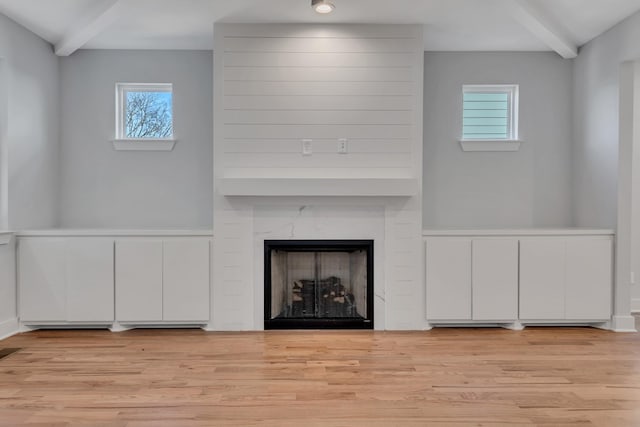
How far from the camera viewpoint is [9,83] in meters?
3.70

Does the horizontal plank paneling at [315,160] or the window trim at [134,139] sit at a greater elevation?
the window trim at [134,139]

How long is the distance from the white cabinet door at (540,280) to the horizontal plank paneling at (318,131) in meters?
1.37

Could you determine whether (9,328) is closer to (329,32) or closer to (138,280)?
(138,280)

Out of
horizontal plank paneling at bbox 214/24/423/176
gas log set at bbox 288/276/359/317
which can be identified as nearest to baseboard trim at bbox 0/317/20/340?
horizontal plank paneling at bbox 214/24/423/176

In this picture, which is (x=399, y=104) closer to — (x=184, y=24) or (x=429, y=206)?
(x=429, y=206)

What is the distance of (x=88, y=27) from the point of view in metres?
3.77

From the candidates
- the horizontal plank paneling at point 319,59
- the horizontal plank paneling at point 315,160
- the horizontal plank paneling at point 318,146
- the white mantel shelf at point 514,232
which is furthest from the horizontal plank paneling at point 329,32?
the white mantel shelf at point 514,232

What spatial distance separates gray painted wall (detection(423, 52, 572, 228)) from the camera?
4.48 m

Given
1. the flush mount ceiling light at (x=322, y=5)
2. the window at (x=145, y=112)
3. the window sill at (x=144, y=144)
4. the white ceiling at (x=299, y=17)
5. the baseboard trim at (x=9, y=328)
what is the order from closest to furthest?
the flush mount ceiling light at (x=322, y=5) → the white ceiling at (x=299, y=17) → the baseboard trim at (x=9, y=328) → the window sill at (x=144, y=144) → the window at (x=145, y=112)

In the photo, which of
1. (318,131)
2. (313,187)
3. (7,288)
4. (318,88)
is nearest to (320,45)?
(318,88)

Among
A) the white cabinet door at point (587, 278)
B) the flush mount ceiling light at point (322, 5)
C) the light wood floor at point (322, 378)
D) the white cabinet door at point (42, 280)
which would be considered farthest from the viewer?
the white cabinet door at point (587, 278)

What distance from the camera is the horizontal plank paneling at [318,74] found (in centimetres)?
384

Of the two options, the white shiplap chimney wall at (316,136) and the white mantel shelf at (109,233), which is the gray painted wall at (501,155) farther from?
the white mantel shelf at (109,233)

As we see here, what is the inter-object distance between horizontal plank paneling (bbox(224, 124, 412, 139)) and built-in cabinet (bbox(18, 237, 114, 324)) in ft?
4.56
